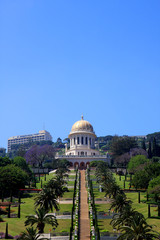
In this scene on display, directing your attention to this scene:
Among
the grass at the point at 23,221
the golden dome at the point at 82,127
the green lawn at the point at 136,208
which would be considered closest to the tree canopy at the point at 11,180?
the grass at the point at 23,221

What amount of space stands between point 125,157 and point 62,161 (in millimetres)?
23274

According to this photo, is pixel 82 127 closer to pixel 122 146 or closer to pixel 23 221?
pixel 122 146

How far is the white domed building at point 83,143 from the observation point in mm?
112125

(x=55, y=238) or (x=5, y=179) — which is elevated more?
(x=5, y=179)

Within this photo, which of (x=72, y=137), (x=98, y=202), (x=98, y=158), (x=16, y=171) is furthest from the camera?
(x=72, y=137)

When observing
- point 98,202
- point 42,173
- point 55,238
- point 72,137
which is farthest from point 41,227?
point 72,137

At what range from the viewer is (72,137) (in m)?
124

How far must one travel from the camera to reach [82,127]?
122938mm

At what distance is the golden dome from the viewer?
123 metres

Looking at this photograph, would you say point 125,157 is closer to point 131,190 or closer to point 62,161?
point 62,161

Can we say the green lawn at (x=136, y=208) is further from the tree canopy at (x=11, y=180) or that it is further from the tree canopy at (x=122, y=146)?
the tree canopy at (x=122, y=146)

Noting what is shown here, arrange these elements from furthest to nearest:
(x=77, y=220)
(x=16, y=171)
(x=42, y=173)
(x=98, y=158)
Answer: (x=98, y=158) < (x=42, y=173) < (x=16, y=171) < (x=77, y=220)

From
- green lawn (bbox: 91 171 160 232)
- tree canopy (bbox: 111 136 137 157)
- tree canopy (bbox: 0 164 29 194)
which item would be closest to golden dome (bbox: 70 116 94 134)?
tree canopy (bbox: 111 136 137 157)

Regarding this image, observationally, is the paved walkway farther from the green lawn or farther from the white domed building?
the white domed building
